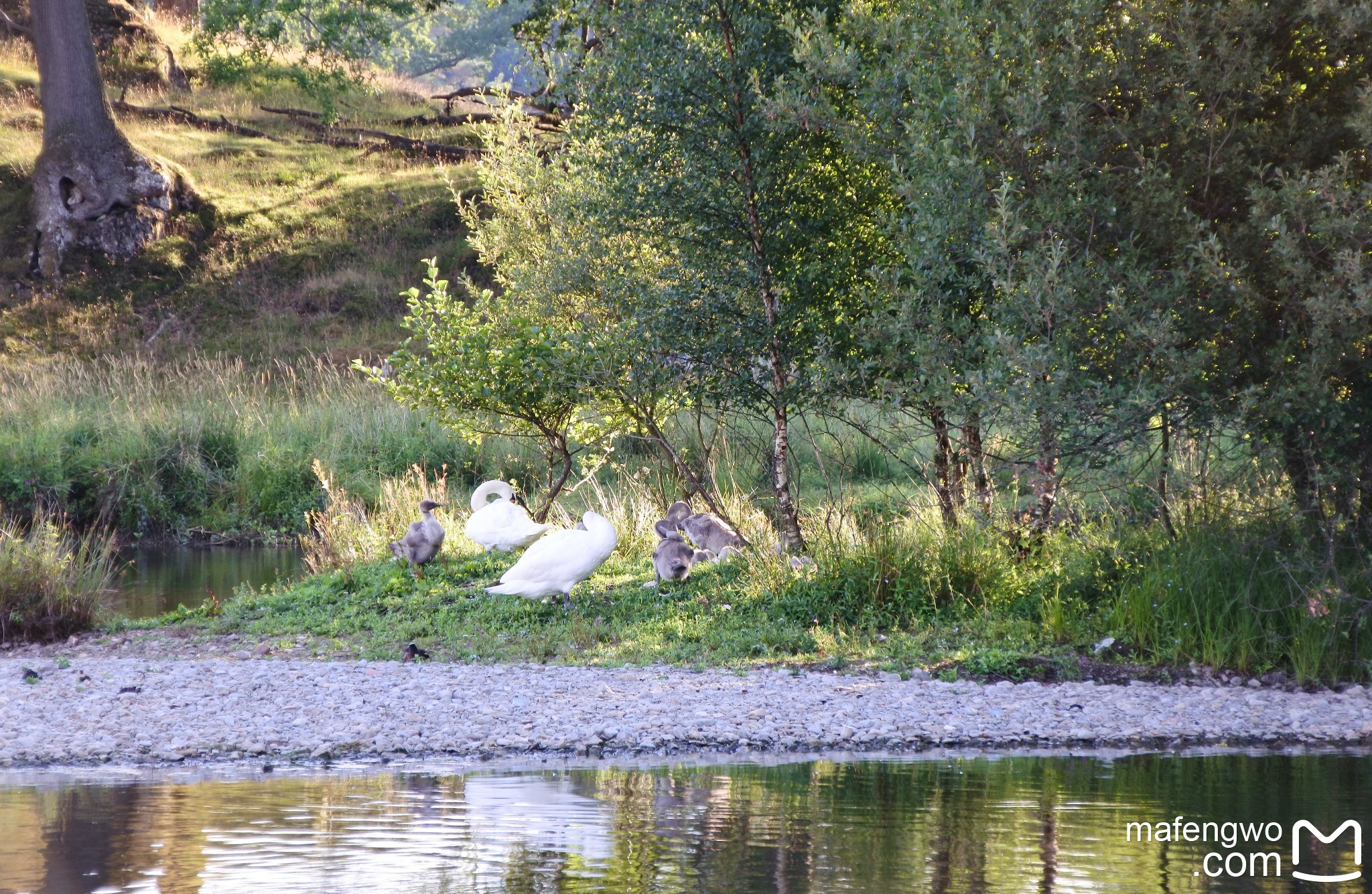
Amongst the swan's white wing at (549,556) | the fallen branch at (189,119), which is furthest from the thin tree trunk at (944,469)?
the fallen branch at (189,119)

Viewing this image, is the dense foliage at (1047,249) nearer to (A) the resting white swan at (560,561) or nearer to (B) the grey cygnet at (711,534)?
(B) the grey cygnet at (711,534)

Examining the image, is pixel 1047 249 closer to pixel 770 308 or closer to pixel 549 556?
pixel 770 308

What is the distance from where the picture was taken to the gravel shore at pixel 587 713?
7.37m

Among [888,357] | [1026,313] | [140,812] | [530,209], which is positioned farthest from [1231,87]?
[530,209]

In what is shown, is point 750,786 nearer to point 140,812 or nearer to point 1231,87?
point 140,812

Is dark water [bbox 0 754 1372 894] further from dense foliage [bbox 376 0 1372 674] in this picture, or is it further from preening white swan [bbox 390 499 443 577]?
preening white swan [bbox 390 499 443 577]

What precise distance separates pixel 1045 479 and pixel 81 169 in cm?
2762

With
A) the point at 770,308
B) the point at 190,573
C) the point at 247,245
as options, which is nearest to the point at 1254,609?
the point at 770,308

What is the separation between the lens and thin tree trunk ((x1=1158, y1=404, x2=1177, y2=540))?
8.31 meters

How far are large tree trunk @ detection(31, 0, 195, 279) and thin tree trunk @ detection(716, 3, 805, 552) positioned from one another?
24682 millimetres

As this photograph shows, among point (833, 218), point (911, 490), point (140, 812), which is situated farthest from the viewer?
point (911, 490)

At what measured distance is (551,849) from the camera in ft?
18.8

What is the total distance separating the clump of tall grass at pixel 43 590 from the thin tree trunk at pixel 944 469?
7.36 metres

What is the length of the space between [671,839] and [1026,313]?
13.3 ft
